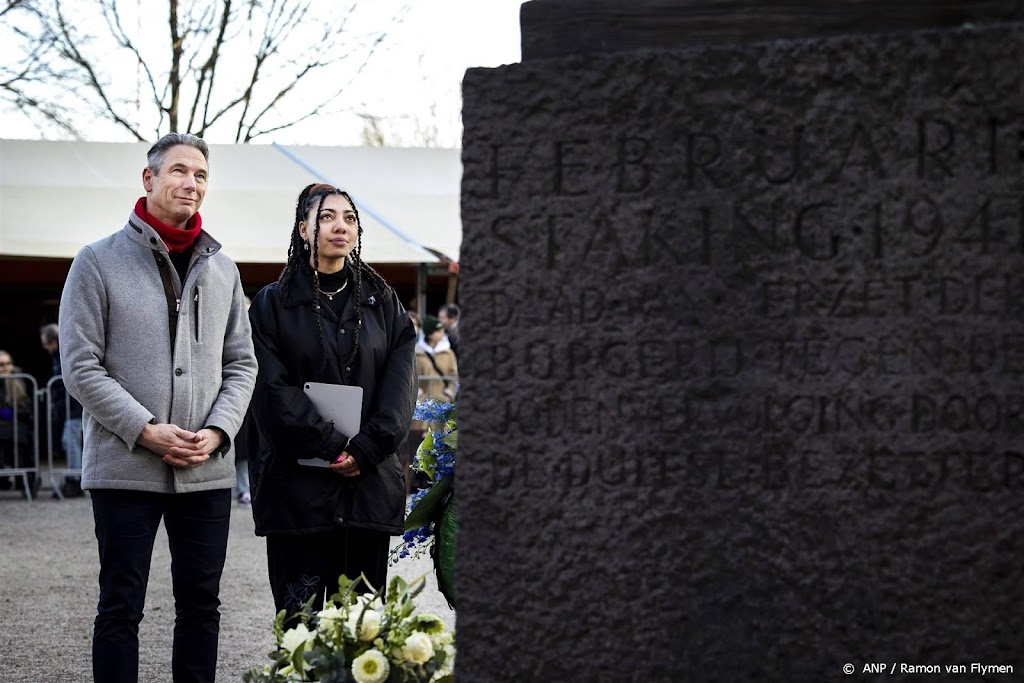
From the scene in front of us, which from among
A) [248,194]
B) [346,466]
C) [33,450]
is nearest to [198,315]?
[346,466]

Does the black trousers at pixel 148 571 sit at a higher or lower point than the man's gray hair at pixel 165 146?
lower

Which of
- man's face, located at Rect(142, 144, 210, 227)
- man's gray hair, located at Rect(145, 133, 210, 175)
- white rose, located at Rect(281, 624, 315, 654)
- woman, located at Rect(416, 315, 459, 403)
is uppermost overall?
man's gray hair, located at Rect(145, 133, 210, 175)

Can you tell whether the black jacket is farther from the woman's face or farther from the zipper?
the zipper

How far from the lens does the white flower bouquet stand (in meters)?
2.85

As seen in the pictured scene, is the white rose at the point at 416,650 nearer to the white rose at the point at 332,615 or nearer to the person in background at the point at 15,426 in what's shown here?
the white rose at the point at 332,615

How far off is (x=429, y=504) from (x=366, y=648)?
57 cm

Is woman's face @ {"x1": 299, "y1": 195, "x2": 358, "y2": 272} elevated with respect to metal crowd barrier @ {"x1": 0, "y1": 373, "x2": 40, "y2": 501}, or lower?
elevated

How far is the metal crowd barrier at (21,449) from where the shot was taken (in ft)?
36.3

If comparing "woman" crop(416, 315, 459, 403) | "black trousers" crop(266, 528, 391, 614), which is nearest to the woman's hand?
"black trousers" crop(266, 528, 391, 614)

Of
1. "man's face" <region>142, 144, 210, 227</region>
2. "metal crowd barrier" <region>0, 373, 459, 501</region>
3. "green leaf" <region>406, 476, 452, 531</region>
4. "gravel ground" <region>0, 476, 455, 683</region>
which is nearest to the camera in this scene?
"green leaf" <region>406, 476, 452, 531</region>

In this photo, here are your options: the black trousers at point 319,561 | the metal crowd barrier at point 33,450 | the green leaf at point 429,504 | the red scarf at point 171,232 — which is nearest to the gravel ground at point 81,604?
the green leaf at point 429,504

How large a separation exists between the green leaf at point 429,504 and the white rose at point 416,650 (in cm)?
55

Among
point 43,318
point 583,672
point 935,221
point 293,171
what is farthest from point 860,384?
point 43,318

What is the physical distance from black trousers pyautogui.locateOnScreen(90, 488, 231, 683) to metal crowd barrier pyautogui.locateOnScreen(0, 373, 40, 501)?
8.01 meters
